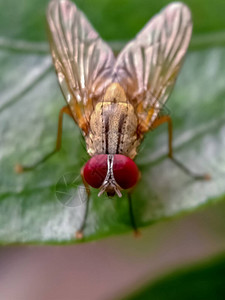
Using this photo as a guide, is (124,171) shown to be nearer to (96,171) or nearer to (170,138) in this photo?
(96,171)

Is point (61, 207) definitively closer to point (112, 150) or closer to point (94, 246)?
point (112, 150)

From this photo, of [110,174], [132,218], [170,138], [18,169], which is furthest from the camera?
[170,138]

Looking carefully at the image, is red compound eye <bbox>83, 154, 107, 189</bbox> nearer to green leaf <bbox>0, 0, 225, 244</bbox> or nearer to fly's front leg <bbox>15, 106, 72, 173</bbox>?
green leaf <bbox>0, 0, 225, 244</bbox>

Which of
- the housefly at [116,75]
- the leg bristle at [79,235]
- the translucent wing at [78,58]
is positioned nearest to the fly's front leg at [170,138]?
the housefly at [116,75]

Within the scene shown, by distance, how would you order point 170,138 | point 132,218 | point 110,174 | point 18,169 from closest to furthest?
point 110,174 → point 132,218 → point 18,169 → point 170,138

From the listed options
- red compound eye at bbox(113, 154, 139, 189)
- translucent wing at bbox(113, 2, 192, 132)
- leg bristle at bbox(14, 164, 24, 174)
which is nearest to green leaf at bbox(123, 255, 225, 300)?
red compound eye at bbox(113, 154, 139, 189)

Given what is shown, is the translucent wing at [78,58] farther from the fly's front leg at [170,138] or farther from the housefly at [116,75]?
the fly's front leg at [170,138]

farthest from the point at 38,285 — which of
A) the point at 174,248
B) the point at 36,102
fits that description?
the point at 36,102

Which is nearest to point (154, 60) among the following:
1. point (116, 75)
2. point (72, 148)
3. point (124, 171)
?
point (116, 75)
